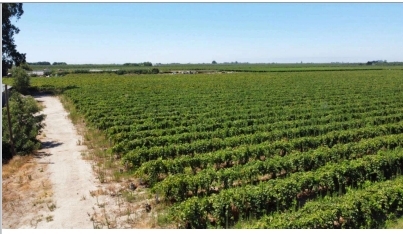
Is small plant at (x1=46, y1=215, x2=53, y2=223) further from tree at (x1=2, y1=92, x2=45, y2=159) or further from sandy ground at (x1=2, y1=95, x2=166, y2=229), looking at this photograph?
tree at (x1=2, y1=92, x2=45, y2=159)

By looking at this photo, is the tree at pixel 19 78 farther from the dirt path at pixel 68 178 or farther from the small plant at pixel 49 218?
the small plant at pixel 49 218

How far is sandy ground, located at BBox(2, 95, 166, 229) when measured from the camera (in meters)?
9.43

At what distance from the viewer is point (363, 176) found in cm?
1170

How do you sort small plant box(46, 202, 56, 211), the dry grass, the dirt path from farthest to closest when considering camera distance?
small plant box(46, 202, 56, 211) → the dry grass → the dirt path

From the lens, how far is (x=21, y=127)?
15.8 m

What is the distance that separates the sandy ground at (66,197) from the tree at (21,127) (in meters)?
0.66

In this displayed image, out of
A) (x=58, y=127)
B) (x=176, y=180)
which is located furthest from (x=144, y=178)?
(x=58, y=127)

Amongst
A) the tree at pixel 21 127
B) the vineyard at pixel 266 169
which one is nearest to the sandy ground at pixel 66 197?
the tree at pixel 21 127

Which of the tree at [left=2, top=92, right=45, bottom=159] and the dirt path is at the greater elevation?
the tree at [left=2, top=92, right=45, bottom=159]

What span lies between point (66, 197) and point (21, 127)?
6506 millimetres

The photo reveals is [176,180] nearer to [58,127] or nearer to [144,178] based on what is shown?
[144,178]

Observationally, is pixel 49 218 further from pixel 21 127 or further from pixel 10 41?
pixel 10 41

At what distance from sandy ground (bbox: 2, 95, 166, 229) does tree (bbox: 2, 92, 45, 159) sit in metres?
0.66

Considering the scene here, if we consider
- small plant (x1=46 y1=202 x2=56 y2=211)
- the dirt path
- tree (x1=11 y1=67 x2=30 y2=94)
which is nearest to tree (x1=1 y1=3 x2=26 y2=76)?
tree (x1=11 y1=67 x2=30 y2=94)
